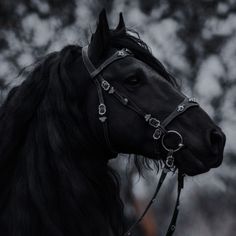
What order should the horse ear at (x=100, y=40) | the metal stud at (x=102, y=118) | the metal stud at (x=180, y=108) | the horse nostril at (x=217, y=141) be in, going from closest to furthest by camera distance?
the horse nostril at (x=217, y=141), the metal stud at (x=180, y=108), the metal stud at (x=102, y=118), the horse ear at (x=100, y=40)

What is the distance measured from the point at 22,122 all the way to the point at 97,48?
66 centimetres

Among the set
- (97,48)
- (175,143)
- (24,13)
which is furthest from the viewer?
(24,13)

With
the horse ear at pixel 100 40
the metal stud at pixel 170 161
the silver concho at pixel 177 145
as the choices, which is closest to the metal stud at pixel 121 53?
the horse ear at pixel 100 40

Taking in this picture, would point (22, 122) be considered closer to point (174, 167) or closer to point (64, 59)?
point (64, 59)

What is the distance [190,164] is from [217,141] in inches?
8.4

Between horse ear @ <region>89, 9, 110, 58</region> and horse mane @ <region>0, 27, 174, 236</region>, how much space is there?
0.47 ft

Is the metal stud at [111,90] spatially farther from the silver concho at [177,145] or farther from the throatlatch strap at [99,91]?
the silver concho at [177,145]

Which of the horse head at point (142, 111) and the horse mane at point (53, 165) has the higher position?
the horse head at point (142, 111)

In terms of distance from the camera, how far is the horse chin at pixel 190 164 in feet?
13.0

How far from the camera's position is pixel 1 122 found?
418 cm

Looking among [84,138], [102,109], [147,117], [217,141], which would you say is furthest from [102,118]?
[217,141]

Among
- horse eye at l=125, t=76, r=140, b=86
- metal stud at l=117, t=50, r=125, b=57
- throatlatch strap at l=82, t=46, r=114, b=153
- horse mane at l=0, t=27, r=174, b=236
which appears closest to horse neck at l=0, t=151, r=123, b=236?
horse mane at l=0, t=27, r=174, b=236

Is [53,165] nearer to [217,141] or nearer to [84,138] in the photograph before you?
[84,138]

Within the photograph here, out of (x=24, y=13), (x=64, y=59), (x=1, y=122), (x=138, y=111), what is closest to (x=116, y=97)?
(x=138, y=111)
